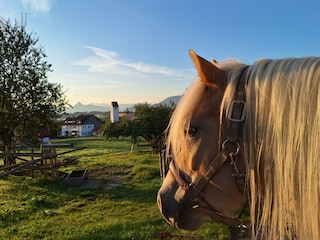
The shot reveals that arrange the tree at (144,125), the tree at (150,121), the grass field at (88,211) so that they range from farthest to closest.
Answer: the tree at (144,125), the tree at (150,121), the grass field at (88,211)

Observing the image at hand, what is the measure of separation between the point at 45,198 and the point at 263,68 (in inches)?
344

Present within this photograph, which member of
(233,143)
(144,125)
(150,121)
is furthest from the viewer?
(150,121)

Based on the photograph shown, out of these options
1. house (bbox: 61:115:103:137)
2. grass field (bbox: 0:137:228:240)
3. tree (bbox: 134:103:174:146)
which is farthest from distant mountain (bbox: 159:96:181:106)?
house (bbox: 61:115:103:137)

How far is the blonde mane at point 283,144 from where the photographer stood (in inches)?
39.8

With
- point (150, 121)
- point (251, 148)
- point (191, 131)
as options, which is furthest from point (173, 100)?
point (150, 121)

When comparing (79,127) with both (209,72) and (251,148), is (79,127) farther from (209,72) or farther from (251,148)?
(251,148)

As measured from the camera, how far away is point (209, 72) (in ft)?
4.01

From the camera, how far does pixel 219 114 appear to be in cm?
121

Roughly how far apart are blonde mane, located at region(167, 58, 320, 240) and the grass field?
3744 millimetres

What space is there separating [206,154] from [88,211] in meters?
6.56

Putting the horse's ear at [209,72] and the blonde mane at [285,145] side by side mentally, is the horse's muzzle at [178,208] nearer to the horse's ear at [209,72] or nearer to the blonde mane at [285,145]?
the blonde mane at [285,145]

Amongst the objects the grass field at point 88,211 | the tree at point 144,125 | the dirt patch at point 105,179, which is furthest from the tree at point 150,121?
the grass field at point 88,211

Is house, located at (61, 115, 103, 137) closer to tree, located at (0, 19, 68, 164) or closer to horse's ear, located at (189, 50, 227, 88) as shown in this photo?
tree, located at (0, 19, 68, 164)

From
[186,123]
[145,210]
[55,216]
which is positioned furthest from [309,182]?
[55,216]
